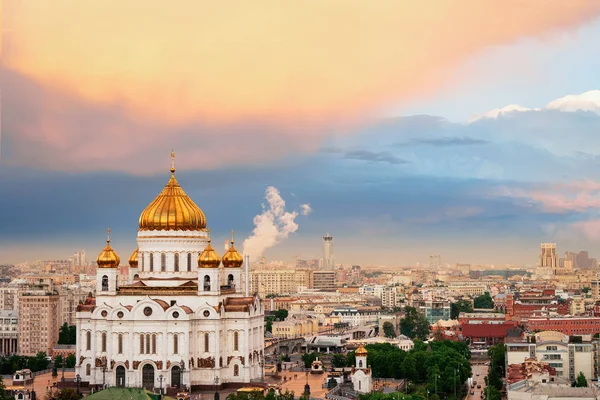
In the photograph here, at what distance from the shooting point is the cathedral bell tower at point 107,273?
4547cm

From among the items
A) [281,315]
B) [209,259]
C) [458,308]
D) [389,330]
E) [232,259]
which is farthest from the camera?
[458,308]

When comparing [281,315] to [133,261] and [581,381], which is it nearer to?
[133,261]

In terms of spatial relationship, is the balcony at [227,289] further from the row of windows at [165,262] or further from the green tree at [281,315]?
the green tree at [281,315]

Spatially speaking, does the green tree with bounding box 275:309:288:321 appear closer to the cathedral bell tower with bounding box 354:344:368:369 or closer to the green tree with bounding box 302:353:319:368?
the green tree with bounding box 302:353:319:368

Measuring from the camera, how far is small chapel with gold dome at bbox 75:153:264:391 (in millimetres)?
43406

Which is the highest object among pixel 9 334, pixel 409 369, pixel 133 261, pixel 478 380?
pixel 133 261

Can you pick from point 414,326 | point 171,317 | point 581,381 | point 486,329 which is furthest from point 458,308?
point 171,317

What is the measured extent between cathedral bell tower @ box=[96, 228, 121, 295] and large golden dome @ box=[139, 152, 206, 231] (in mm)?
1514

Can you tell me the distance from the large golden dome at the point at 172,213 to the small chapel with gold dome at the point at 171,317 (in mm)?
36

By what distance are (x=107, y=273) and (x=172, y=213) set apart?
10.3ft

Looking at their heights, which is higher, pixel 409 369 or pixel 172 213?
pixel 172 213

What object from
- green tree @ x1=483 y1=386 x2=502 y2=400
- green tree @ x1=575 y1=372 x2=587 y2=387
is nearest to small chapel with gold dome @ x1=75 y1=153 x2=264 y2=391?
green tree @ x1=483 y1=386 x2=502 y2=400

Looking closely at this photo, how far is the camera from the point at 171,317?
43.6 meters

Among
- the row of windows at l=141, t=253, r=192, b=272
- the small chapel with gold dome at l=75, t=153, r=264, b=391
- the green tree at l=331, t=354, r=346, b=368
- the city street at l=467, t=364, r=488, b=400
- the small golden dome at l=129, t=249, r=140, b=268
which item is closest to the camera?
the small chapel with gold dome at l=75, t=153, r=264, b=391
